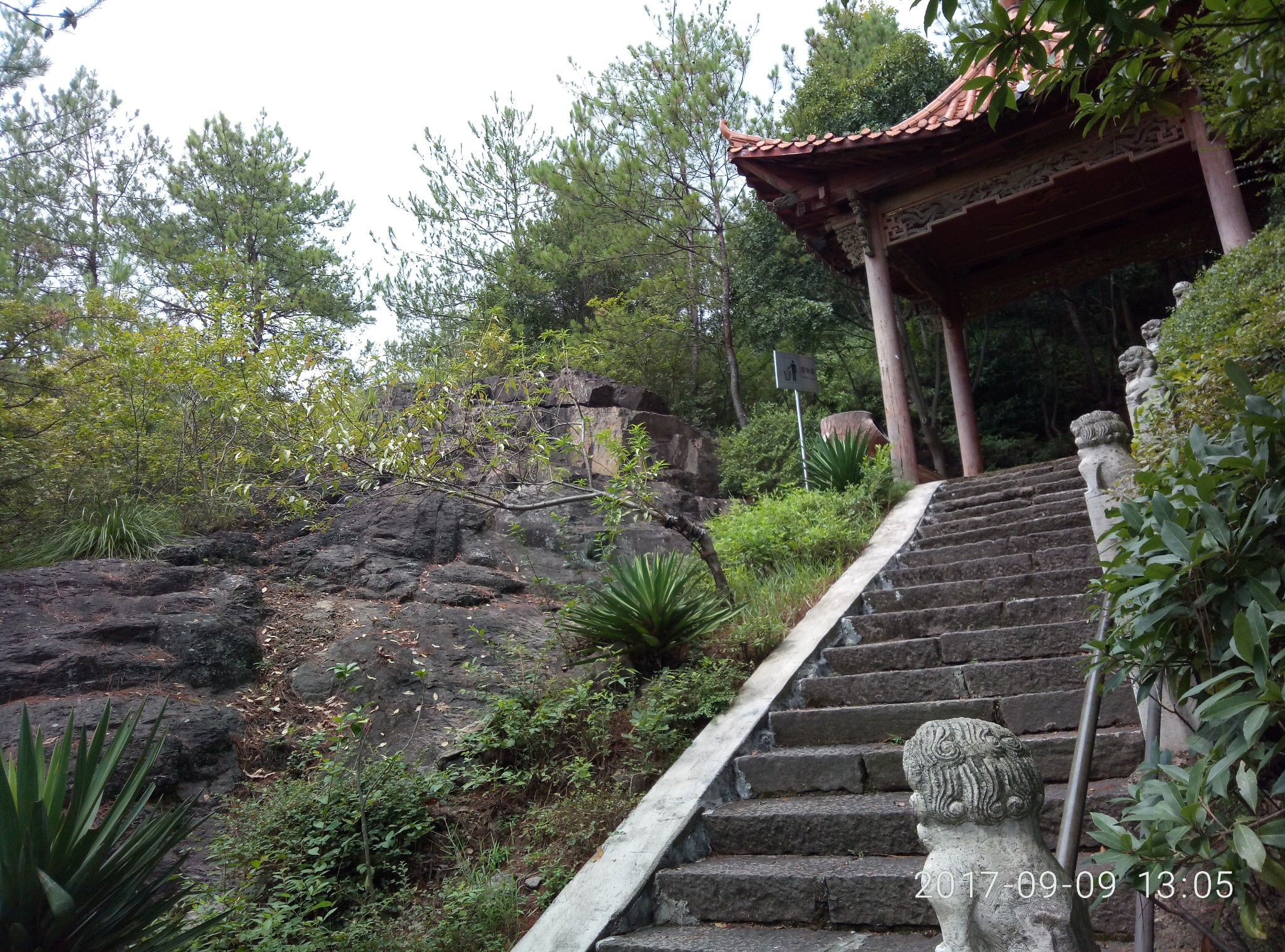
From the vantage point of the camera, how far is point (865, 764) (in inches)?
155

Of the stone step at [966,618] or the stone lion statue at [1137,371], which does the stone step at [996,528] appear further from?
the stone lion statue at [1137,371]

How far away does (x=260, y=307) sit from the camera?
798 cm

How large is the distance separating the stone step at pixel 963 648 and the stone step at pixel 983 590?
52 cm

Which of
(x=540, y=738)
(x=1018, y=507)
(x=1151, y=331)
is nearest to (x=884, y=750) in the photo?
(x=540, y=738)

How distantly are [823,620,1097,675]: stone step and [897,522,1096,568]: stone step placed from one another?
128 cm

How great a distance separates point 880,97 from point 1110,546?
39.3ft

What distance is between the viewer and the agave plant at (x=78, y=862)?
2562 mm

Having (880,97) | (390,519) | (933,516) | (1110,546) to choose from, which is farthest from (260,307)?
(880,97)

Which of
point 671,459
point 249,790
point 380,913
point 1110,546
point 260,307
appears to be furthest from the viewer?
point 671,459

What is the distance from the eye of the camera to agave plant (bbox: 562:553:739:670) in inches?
204

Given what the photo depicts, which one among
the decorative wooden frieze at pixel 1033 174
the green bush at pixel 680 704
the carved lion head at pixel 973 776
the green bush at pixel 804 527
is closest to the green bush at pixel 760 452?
the green bush at pixel 804 527

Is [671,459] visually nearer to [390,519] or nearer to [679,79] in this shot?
[390,519]

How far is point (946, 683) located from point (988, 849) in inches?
99.3

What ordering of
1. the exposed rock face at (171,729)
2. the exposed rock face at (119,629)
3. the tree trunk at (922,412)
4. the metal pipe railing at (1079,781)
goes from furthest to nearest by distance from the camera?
the tree trunk at (922,412) → the exposed rock face at (119,629) → the exposed rock face at (171,729) → the metal pipe railing at (1079,781)
